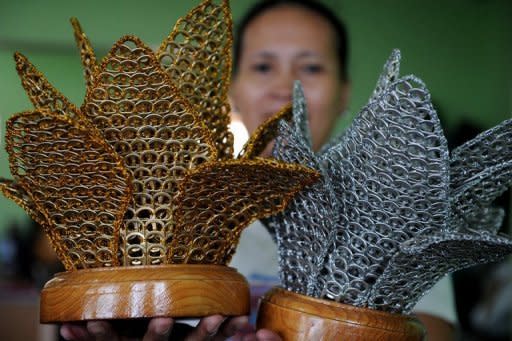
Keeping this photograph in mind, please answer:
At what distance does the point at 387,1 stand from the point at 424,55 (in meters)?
0.22

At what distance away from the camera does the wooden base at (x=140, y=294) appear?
0.49 metres

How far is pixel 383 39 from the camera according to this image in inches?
88.8

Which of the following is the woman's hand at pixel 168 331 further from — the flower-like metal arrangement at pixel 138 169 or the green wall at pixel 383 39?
the green wall at pixel 383 39

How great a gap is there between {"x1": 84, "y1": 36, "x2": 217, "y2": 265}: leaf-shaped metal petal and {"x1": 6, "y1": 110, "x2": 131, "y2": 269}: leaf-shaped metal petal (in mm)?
16

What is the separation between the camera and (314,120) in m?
1.02

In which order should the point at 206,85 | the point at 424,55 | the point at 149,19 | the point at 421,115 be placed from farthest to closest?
the point at 424,55 < the point at 149,19 < the point at 206,85 < the point at 421,115

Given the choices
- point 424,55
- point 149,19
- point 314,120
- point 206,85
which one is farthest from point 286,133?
point 424,55

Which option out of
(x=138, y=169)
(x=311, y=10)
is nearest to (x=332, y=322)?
(x=138, y=169)

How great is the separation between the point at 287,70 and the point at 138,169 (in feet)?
1.83

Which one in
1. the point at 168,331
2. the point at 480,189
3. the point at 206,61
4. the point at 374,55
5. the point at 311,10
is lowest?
the point at 168,331

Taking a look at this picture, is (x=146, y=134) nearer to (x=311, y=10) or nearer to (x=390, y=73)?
(x=390, y=73)

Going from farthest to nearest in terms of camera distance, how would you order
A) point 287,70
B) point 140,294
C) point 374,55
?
point 374,55
point 287,70
point 140,294

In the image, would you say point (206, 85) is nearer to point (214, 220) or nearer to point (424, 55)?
point (214, 220)

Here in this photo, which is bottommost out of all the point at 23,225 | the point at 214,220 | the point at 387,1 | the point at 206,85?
the point at 23,225
